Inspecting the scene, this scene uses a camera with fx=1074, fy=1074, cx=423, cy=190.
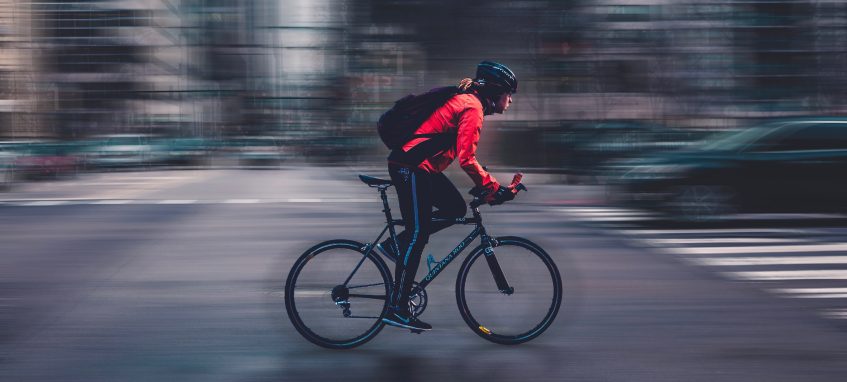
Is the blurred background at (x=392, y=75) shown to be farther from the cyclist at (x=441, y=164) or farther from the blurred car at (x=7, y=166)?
the cyclist at (x=441, y=164)

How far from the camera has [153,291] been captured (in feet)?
27.8

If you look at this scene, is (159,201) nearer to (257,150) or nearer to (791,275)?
(791,275)

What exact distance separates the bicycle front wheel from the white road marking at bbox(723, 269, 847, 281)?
349 cm

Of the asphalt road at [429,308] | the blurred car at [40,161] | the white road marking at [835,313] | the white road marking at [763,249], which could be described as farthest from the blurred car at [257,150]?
the white road marking at [835,313]

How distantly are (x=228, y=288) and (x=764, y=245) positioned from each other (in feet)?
19.5

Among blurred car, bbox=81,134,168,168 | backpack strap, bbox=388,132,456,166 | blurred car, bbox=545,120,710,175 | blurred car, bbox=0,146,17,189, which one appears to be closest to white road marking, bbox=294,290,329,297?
backpack strap, bbox=388,132,456,166

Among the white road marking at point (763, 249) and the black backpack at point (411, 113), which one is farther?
the white road marking at point (763, 249)

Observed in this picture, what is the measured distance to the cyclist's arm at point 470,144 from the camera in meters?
5.77

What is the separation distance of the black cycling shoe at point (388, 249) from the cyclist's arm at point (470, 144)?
0.67m

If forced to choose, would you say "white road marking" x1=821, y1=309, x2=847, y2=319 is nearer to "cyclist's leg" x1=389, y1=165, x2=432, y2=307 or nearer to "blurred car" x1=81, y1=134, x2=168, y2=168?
"cyclist's leg" x1=389, y1=165, x2=432, y2=307

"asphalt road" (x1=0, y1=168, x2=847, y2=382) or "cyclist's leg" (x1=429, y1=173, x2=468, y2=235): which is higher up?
"cyclist's leg" (x1=429, y1=173, x2=468, y2=235)

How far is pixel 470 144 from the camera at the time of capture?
5.78m

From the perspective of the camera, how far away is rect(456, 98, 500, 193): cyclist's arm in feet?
18.9

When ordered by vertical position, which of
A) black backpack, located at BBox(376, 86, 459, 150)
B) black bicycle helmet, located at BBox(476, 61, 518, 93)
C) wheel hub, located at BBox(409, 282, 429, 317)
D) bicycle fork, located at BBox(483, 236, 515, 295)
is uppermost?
black bicycle helmet, located at BBox(476, 61, 518, 93)
